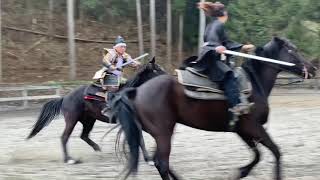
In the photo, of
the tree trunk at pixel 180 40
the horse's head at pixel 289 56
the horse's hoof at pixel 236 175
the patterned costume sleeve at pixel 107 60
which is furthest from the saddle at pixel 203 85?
the tree trunk at pixel 180 40

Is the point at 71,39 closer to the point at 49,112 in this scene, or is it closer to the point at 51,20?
the point at 51,20

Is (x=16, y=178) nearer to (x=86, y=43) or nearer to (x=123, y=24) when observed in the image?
(x=86, y=43)

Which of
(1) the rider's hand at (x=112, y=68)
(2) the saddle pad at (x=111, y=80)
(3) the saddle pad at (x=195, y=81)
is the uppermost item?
(3) the saddle pad at (x=195, y=81)

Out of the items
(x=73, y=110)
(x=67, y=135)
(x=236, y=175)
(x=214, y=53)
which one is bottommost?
(x=67, y=135)

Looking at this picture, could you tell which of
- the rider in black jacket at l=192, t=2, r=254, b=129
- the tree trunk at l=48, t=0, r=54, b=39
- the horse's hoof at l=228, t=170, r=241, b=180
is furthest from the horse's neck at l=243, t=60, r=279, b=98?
the tree trunk at l=48, t=0, r=54, b=39

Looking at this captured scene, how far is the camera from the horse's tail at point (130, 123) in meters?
7.43

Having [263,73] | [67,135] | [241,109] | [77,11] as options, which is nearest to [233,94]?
[241,109]

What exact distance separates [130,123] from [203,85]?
1146 mm

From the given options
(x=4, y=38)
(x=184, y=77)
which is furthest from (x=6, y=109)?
(x=184, y=77)

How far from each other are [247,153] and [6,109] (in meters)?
11.4

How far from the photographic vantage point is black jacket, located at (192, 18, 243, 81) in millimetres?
7551

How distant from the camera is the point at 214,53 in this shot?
299 inches

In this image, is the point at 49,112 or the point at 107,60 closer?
the point at 107,60

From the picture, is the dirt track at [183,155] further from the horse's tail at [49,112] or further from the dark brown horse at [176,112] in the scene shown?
the dark brown horse at [176,112]
